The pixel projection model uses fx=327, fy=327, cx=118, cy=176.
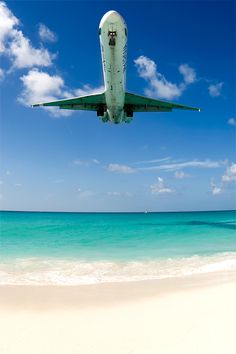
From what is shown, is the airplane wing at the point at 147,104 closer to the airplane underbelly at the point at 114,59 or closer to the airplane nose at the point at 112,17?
the airplane underbelly at the point at 114,59

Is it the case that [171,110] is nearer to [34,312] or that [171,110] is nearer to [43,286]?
[43,286]

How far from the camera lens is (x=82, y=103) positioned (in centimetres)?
2725

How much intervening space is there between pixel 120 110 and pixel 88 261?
36.4 ft

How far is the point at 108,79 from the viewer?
20.0 metres

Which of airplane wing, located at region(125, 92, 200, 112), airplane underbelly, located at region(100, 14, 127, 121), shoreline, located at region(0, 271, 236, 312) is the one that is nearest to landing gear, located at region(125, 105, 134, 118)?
airplane wing, located at region(125, 92, 200, 112)

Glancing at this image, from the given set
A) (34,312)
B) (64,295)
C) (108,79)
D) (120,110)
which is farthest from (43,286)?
(120,110)

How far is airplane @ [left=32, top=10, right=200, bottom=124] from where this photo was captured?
56.9 ft

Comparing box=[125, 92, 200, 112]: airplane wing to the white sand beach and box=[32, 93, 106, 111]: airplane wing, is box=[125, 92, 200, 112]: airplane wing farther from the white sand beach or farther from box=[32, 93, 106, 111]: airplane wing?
the white sand beach

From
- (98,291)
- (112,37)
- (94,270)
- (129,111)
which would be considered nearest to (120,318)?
(98,291)

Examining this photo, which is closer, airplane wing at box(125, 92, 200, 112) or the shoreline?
the shoreline

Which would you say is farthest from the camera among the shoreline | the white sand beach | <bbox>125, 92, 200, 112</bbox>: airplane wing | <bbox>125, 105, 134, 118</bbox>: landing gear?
<bbox>125, 105, 134, 118</bbox>: landing gear

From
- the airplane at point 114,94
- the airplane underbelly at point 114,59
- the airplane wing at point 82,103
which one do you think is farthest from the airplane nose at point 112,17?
the airplane wing at point 82,103

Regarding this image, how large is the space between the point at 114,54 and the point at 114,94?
323 centimetres

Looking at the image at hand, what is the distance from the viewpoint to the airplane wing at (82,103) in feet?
84.8
